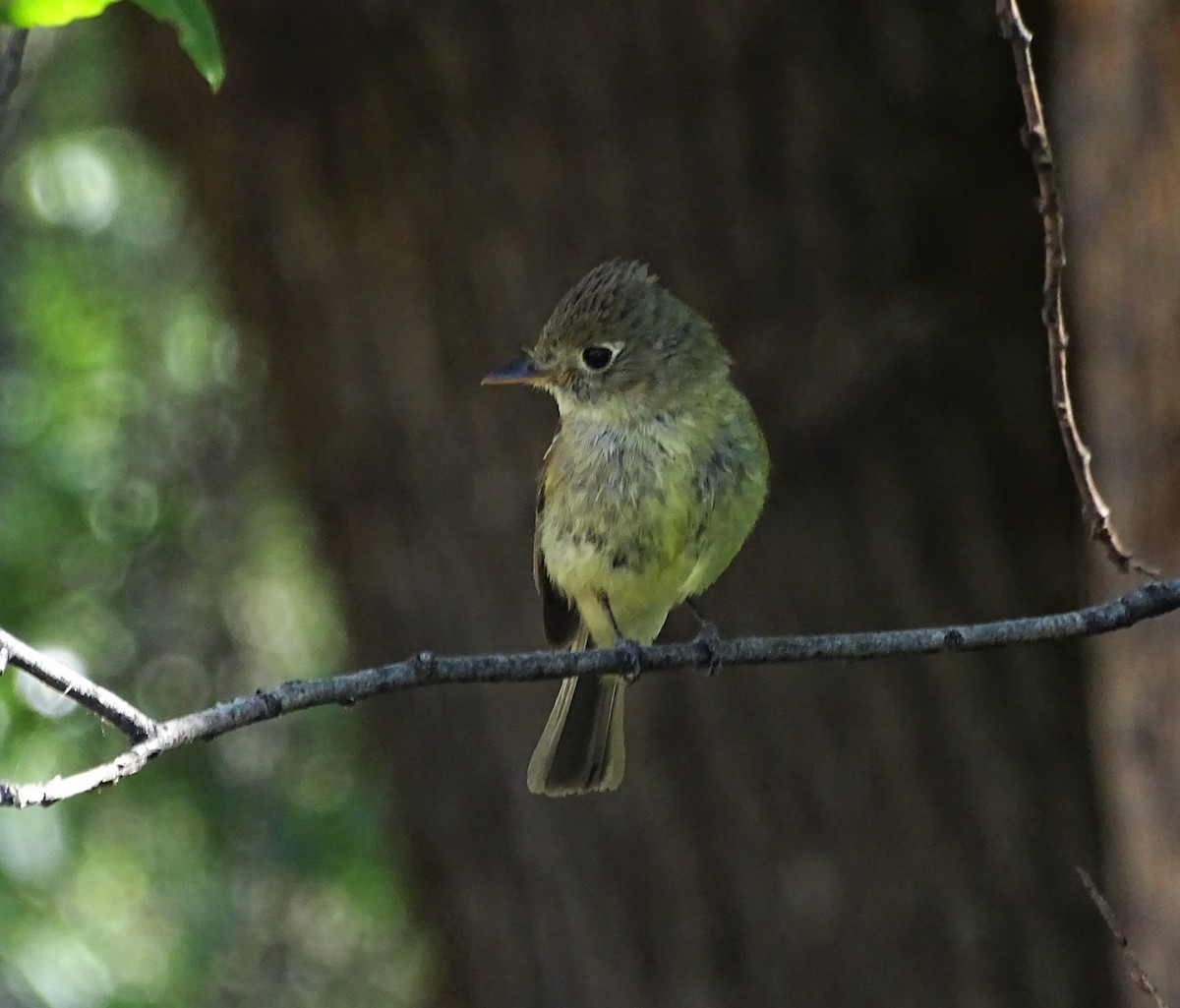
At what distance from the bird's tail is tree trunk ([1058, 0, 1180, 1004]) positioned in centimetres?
143

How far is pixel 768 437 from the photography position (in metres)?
4.76

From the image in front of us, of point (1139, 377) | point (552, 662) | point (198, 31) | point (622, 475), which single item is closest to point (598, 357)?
point (622, 475)

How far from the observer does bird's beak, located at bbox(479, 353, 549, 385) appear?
388 centimetres

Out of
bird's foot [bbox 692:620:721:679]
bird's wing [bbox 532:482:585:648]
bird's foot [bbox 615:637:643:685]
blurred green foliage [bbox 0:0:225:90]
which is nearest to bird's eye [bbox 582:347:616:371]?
bird's wing [bbox 532:482:585:648]

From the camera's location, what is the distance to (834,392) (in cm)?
482

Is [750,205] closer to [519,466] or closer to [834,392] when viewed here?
[834,392]

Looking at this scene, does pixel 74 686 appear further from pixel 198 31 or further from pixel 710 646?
pixel 710 646

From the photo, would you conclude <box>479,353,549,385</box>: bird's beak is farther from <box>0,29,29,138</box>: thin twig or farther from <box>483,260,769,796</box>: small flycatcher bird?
<box>0,29,29,138</box>: thin twig

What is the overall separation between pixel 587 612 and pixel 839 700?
110cm

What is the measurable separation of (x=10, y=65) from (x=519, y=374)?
1.49m

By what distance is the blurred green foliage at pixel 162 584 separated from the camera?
6.52 metres

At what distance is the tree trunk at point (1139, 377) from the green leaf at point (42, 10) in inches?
126

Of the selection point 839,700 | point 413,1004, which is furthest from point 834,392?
point 413,1004

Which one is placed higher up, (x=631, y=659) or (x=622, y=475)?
(x=622, y=475)
